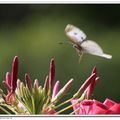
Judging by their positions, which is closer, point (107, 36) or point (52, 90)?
point (52, 90)

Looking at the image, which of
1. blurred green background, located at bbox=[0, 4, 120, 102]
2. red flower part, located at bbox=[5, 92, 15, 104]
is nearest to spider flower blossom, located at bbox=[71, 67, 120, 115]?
red flower part, located at bbox=[5, 92, 15, 104]

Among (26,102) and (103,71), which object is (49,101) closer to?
(26,102)

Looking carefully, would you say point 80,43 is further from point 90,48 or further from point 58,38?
point 58,38

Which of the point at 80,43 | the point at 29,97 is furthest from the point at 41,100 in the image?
the point at 80,43

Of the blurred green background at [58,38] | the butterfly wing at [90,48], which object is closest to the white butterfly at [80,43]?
the butterfly wing at [90,48]

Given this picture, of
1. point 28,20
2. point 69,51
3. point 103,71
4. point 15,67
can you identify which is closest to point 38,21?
point 28,20

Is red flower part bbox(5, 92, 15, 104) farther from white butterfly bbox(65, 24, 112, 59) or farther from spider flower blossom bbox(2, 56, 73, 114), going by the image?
white butterfly bbox(65, 24, 112, 59)

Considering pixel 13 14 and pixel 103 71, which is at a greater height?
pixel 13 14
